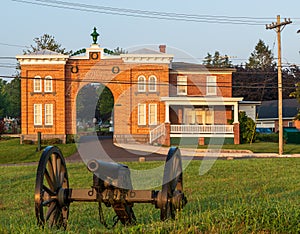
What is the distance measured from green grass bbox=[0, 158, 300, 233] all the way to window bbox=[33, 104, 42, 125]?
72.6 ft

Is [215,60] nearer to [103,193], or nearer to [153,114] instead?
[153,114]

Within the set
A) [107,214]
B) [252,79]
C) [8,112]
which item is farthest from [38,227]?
[252,79]

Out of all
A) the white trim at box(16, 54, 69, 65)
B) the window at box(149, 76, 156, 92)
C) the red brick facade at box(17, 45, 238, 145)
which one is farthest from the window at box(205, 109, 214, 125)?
the white trim at box(16, 54, 69, 65)

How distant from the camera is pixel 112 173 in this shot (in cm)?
864

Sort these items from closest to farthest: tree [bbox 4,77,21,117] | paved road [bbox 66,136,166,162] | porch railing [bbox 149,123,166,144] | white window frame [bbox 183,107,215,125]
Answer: paved road [bbox 66,136,166,162] < porch railing [bbox 149,123,166,144] < white window frame [bbox 183,107,215,125] < tree [bbox 4,77,21,117]

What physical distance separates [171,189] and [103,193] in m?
1.04

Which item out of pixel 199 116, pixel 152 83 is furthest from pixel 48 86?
pixel 199 116

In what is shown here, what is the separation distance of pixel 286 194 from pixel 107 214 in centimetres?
491

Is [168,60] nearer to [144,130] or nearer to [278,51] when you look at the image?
[144,130]

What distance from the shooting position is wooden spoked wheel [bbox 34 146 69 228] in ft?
27.2

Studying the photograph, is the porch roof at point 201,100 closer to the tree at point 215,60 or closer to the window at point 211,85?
the window at point 211,85

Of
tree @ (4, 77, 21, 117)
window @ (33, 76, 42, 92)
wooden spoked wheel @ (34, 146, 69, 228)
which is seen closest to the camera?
wooden spoked wheel @ (34, 146, 69, 228)

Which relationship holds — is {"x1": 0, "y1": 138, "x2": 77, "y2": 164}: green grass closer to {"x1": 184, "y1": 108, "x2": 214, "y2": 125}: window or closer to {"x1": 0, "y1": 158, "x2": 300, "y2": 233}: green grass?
{"x1": 184, "y1": 108, "x2": 214, "y2": 125}: window

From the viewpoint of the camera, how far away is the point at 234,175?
20734 millimetres
